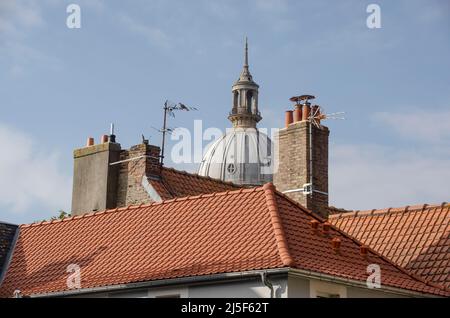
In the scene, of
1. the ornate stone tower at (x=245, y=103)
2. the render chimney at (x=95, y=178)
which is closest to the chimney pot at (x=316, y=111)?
the render chimney at (x=95, y=178)

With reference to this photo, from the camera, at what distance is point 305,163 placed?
35.8 metres

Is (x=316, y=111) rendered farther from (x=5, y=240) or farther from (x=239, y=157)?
(x=239, y=157)

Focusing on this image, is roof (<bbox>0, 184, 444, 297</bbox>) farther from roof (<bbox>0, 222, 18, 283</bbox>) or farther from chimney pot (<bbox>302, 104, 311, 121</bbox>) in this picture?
chimney pot (<bbox>302, 104, 311, 121</bbox>)

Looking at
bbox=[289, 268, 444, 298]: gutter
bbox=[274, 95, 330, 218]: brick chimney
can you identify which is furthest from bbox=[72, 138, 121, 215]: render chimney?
bbox=[289, 268, 444, 298]: gutter

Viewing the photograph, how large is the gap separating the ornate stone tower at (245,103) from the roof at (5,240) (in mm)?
97195

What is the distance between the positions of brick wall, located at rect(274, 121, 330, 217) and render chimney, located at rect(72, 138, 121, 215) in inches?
211

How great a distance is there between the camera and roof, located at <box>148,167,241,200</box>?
3791cm

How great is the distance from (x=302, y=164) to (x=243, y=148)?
3448 inches

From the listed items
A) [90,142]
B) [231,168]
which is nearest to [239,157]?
[231,168]

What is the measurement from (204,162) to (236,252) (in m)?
94.4

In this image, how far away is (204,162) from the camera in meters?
121

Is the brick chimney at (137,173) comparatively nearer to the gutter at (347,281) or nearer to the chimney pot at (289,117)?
the chimney pot at (289,117)

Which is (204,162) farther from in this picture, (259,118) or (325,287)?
(325,287)

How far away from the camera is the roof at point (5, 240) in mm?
33562
